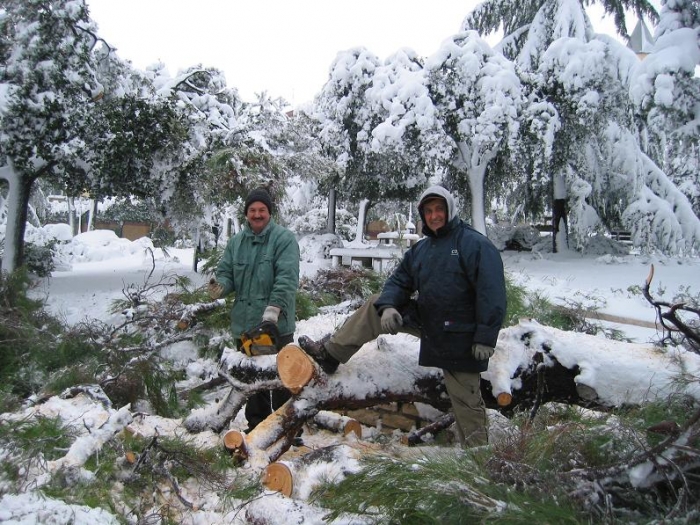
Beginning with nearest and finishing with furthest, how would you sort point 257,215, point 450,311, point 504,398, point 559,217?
1. point 450,311
2. point 504,398
3. point 257,215
4. point 559,217

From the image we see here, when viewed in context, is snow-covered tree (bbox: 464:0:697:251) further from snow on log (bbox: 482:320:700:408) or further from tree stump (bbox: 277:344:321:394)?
tree stump (bbox: 277:344:321:394)

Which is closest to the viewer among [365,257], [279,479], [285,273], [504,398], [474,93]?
[279,479]

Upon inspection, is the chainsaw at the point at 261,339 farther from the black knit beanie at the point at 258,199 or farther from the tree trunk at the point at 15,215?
the tree trunk at the point at 15,215

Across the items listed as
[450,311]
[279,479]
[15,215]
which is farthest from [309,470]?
[15,215]

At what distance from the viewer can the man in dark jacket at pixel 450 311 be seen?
264 cm

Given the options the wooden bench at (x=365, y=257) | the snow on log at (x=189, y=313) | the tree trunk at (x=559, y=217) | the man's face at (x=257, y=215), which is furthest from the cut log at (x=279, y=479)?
the tree trunk at (x=559, y=217)

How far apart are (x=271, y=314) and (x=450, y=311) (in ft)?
3.88

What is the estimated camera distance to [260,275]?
3510 millimetres

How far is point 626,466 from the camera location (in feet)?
5.19

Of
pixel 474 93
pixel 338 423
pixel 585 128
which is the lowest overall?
pixel 338 423

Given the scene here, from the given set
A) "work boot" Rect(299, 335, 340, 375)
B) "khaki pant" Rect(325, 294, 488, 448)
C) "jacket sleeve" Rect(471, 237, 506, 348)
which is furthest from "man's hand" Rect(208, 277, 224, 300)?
"jacket sleeve" Rect(471, 237, 506, 348)

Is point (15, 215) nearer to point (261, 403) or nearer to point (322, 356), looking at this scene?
point (261, 403)

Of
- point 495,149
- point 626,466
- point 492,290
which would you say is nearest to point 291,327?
point 492,290

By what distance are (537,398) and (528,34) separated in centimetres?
1211
